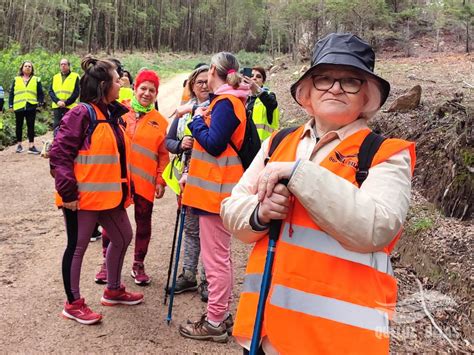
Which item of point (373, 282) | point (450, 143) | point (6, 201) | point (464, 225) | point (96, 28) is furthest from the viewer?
point (96, 28)

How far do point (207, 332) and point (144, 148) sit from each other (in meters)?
1.94

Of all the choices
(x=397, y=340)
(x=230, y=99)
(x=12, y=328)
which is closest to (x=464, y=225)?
(x=397, y=340)

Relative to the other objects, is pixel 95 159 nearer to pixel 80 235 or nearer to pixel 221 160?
pixel 80 235

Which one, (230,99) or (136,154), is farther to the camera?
(136,154)

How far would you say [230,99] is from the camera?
11.2ft

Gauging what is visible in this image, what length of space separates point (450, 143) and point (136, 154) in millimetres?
3366

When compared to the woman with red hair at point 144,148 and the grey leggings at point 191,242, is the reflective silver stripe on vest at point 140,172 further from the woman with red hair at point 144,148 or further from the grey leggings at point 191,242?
the grey leggings at point 191,242

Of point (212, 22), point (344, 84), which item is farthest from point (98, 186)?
point (212, 22)

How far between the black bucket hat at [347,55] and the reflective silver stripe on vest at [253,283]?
903 mm

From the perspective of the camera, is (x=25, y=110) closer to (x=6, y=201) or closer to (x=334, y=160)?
(x=6, y=201)

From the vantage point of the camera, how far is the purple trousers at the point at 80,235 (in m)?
3.73

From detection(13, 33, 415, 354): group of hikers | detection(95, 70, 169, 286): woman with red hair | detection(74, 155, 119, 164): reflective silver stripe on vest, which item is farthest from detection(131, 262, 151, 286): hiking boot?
detection(13, 33, 415, 354): group of hikers

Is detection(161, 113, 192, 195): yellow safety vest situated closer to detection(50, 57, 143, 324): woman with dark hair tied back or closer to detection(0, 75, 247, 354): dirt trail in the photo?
detection(50, 57, 143, 324): woman with dark hair tied back

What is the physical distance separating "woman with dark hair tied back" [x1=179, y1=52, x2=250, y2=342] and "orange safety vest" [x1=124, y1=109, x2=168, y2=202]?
1.01 meters
